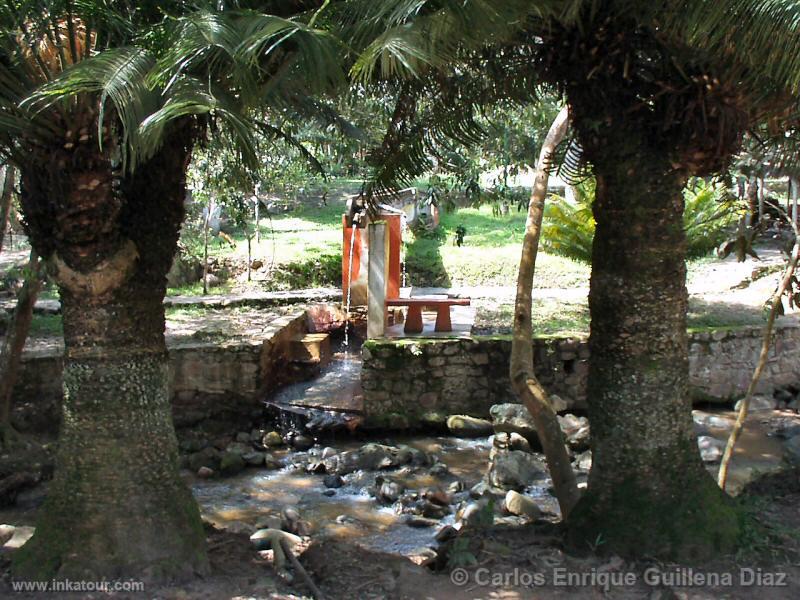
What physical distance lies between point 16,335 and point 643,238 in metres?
5.99

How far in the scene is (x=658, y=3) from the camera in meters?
3.78

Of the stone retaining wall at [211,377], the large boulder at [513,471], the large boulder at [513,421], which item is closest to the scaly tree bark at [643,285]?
the large boulder at [513,471]

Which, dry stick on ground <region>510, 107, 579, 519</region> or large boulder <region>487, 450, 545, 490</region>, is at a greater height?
dry stick on ground <region>510, 107, 579, 519</region>

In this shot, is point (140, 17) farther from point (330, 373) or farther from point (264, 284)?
point (264, 284)

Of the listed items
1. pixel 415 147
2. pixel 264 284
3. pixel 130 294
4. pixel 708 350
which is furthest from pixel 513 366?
pixel 264 284

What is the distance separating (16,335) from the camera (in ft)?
24.5

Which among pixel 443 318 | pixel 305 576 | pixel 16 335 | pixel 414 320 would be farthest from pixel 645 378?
pixel 414 320

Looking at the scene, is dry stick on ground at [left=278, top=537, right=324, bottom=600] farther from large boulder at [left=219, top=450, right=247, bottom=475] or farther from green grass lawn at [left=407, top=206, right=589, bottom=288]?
green grass lawn at [left=407, top=206, right=589, bottom=288]

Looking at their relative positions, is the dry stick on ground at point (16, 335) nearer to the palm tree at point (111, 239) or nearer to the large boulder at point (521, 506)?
the palm tree at point (111, 239)

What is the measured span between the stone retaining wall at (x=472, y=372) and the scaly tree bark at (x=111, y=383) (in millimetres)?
5359

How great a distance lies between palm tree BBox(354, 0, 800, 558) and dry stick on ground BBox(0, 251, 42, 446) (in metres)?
4.74

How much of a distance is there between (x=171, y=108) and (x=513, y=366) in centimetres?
355

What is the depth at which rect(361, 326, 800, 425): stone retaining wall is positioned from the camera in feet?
32.0

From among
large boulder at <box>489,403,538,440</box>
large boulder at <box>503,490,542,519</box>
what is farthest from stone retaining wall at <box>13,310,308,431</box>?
large boulder at <box>503,490,542,519</box>
